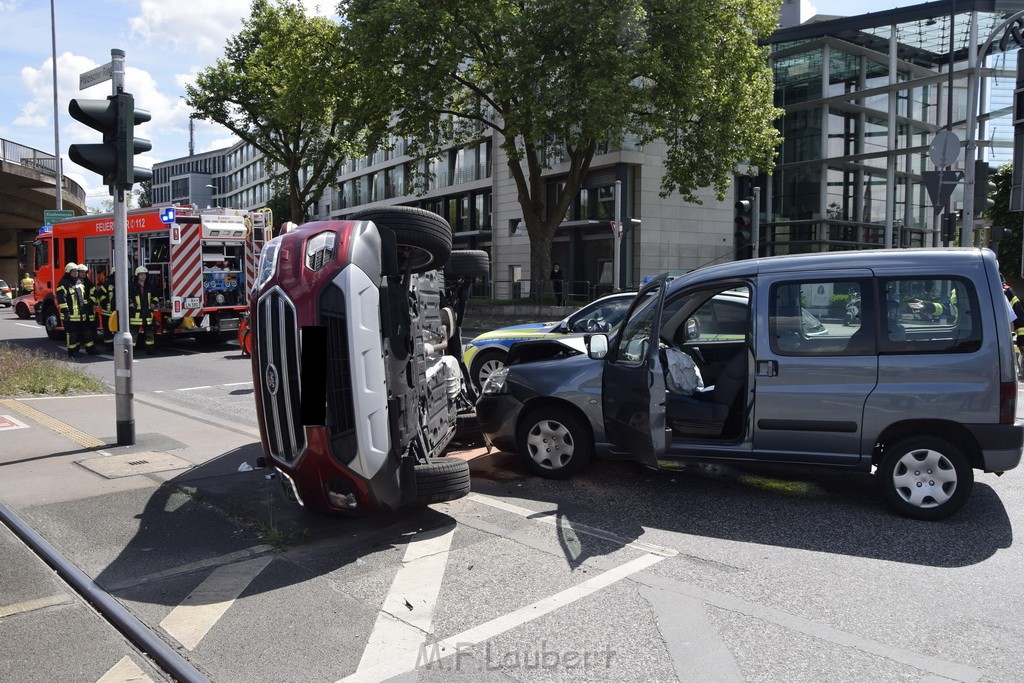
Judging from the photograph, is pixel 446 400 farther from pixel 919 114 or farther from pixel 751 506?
pixel 919 114

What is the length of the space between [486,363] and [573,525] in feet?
18.2

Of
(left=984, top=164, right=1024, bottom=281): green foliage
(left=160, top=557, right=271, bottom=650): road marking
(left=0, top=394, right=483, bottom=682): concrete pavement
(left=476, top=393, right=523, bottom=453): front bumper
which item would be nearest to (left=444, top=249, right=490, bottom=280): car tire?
(left=476, top=393, right=523, bottom=453): front bumper

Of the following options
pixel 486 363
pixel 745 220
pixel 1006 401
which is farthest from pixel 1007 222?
pixel 1006 401

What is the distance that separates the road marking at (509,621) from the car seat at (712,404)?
1670 mm

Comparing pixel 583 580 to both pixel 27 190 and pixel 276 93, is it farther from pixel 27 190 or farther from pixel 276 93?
pixel 27 190

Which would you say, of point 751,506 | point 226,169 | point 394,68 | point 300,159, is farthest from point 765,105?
point 226,169

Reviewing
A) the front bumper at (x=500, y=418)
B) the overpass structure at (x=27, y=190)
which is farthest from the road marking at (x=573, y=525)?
the overpass structure at (x=27, y=190)

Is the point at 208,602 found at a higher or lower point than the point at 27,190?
lower

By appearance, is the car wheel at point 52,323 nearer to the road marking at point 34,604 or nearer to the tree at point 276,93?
the tree at point 276,93

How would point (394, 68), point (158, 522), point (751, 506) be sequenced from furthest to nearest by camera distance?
point (394, 68) < point (751, 506) < point (158, 522)

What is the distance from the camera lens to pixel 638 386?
565 centimetres

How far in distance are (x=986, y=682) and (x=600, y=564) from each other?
76.3 inches

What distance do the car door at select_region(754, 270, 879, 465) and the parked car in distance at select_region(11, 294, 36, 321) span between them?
27.4 m

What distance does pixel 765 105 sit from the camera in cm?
2530
